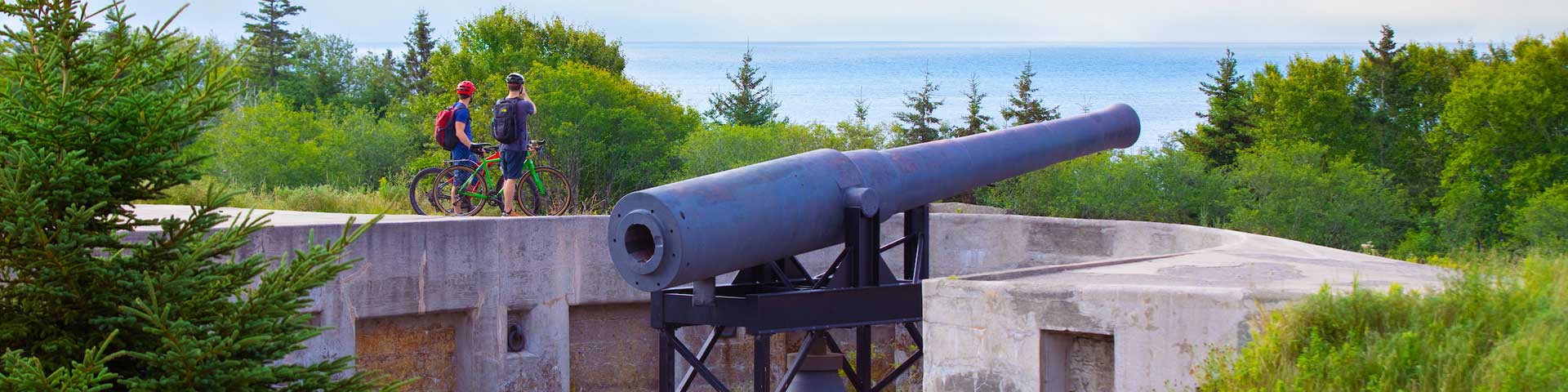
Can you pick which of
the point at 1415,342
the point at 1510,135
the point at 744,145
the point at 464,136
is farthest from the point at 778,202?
the point at 1510,135

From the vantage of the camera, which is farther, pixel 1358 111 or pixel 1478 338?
pixel 1358 111

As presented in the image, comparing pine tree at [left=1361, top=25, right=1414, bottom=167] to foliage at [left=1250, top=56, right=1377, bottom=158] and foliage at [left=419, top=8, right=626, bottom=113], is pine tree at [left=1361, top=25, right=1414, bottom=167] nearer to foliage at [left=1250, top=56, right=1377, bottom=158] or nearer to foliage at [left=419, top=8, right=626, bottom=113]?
foliage at [left=1250, top=56, right=1377, bottom=158]

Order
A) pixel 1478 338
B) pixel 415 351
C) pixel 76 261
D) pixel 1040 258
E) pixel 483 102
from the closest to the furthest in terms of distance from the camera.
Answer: pixel 76 261 → pixel 1478 338 → pixel 415 351 → pixel 1040 258 → pixel 483 102

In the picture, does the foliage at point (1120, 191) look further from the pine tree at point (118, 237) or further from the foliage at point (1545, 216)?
the pine tree at point (118, 237)

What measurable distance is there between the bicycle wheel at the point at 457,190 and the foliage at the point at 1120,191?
17421 millimetres

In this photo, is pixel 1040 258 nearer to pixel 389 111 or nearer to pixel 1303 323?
pixel 1303 323

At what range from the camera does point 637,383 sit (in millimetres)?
12211

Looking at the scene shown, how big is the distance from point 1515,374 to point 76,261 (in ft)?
17.4

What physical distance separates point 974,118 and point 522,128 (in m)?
42.5

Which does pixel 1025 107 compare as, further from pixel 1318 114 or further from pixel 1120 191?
pixel 1120 191

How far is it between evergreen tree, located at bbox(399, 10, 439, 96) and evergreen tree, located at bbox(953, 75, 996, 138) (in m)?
21.6

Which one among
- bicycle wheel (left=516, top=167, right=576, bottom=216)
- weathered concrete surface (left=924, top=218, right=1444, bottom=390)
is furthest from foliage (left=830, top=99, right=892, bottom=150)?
weathered concrete surface (left=924, top=218, right=1444, bottom=390)

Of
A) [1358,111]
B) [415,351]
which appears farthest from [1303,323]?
[1358,111]

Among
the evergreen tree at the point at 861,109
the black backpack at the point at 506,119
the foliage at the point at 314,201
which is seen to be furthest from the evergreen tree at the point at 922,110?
the black backpack at the point at 506,119
